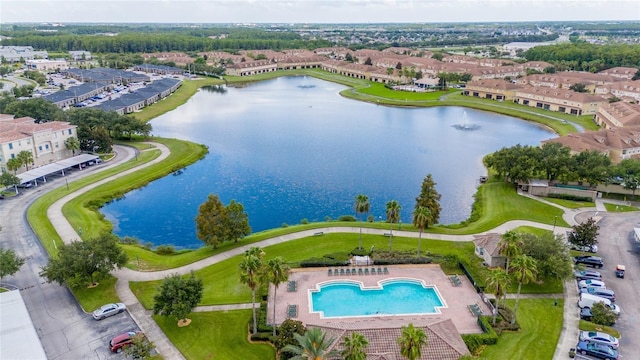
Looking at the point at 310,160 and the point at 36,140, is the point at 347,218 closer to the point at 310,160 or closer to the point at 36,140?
the point at 310,160

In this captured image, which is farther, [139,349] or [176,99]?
[176,99]

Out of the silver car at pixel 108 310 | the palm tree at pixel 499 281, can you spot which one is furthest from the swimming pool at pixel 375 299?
the silver car at pixel 108 310

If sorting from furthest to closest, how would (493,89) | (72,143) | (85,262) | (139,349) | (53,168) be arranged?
1. (493,89)
2. (72,143)
3. (53,168)
4. (85,262)
5. (139,349)

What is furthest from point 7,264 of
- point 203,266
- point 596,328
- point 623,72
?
point 623,72

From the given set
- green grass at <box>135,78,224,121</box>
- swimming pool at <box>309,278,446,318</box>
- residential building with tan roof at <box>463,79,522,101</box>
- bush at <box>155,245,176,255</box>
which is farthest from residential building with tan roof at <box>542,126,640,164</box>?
green grass at <box>135,78,224,121</box>

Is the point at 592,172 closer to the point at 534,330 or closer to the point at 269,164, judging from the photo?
the point at 534,330
